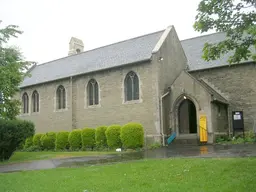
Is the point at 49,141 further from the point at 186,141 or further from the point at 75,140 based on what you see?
the point at 186,141

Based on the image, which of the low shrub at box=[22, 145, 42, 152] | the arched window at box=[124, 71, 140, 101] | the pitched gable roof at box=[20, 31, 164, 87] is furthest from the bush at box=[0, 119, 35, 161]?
the pitched gable roof at box=[20, 31, 164, 87]

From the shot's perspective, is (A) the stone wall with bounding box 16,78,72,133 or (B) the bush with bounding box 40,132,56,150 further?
(A) the stone wall with bounding box 16,78,72,133

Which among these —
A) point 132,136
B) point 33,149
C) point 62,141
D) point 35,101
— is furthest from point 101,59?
point 33,149

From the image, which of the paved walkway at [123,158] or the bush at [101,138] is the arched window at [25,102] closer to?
the bush at [101,138]

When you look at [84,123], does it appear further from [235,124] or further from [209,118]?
[235,124]

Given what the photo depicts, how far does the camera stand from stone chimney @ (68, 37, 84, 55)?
41.4 metres

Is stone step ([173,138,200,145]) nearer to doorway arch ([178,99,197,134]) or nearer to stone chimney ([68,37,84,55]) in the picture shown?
doorway arch ([178,99,197,134])

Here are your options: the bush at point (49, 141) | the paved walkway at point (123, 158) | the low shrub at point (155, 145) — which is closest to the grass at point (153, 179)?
the paved walkway at point (123, 158)

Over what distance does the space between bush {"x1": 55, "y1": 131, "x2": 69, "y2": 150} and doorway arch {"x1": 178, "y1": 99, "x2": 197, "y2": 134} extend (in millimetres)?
9441

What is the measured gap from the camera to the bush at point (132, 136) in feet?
69.5

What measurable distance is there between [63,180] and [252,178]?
5556mm

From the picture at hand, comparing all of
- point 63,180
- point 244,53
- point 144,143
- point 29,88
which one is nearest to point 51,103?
point 29,88

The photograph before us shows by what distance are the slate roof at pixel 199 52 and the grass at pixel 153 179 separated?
57.5 ft

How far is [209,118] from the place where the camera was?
72.4 ft
